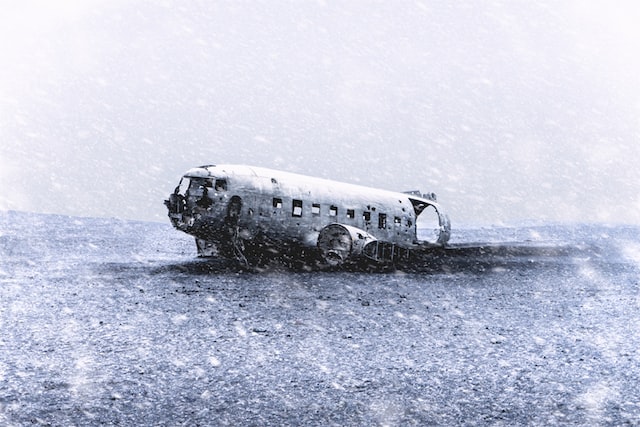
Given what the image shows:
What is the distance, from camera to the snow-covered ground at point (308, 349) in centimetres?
964

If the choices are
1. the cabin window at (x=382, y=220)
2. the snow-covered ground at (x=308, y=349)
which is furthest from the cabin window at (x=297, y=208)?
the cabin window at (x=382, y=220)

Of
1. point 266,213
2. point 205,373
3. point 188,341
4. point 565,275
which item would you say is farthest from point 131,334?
point 565,275

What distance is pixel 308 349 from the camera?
44.0 ft

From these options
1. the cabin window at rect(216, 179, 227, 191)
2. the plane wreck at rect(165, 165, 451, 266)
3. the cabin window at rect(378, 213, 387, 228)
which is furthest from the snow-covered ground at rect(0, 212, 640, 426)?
the cabin window at rect(378, 213, 387, 228)

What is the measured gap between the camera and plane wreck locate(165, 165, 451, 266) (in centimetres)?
2447

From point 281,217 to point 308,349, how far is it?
12816 mm

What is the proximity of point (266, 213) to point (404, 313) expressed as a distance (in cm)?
969

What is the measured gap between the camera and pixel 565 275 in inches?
1150

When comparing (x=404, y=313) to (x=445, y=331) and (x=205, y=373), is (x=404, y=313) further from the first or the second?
(x=205, y=373)

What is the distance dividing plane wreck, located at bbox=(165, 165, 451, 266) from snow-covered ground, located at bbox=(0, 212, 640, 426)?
5.50 feet

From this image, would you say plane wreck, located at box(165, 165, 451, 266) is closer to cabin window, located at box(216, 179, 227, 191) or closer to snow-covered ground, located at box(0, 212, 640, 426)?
cabin window, located at box(216, 179, 227, 191)

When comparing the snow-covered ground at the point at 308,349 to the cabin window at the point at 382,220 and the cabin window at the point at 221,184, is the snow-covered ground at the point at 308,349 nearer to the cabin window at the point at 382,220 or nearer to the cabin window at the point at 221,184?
the cabin window at the point at 221,184

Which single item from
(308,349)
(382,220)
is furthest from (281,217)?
(308,349)

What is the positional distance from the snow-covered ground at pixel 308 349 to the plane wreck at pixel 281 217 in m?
1.68
